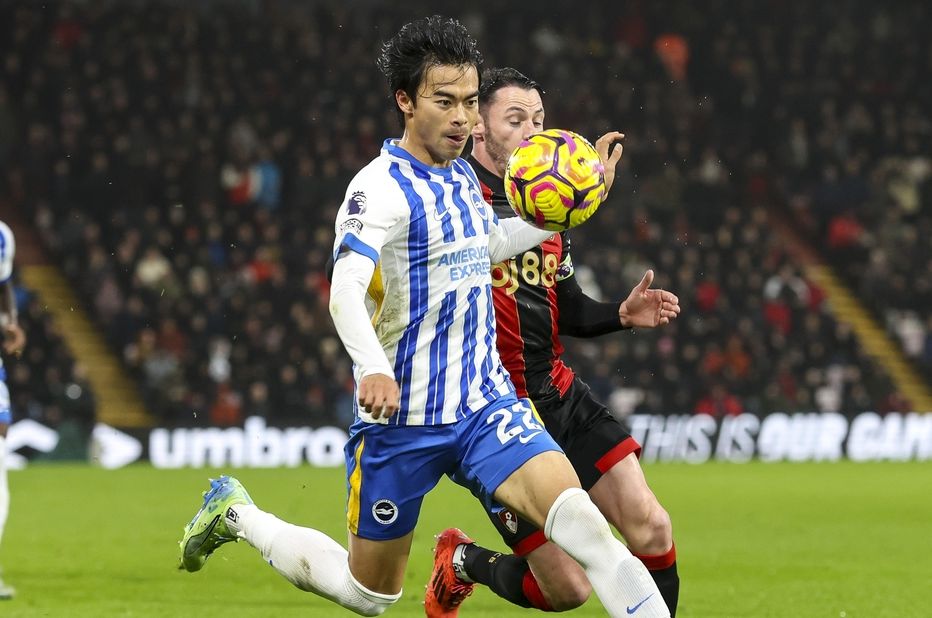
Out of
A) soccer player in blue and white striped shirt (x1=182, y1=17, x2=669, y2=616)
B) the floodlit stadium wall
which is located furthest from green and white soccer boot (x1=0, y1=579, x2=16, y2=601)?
the floodlit stadium wall

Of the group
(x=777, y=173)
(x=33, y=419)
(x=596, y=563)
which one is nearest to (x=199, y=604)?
(x=596, y=563)

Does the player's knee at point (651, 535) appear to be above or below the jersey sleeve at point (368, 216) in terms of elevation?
below

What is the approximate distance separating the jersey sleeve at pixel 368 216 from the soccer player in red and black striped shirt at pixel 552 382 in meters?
1.20

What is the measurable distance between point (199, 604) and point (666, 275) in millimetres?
13936

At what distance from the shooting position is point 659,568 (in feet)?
19.7

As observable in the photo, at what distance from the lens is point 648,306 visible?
6141 millimetres

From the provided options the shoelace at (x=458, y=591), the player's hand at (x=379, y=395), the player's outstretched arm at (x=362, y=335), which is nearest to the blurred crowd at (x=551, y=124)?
the shoelace at (x=458, y=591)

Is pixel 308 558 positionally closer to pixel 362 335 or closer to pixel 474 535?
pixel 362 335

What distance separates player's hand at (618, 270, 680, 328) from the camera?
607 cm

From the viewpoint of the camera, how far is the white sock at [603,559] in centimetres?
466

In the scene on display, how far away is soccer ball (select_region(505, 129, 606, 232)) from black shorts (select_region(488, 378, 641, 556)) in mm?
1186

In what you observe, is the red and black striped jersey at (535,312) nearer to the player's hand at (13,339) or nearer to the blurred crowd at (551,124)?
the player's hand at (13,339)

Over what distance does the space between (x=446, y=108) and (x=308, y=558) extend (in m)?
1.80

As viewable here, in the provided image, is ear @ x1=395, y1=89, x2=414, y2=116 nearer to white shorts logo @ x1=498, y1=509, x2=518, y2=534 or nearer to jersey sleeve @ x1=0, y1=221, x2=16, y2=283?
white shorts logo @ x1=498, y1=509, x2=518, y2=534
